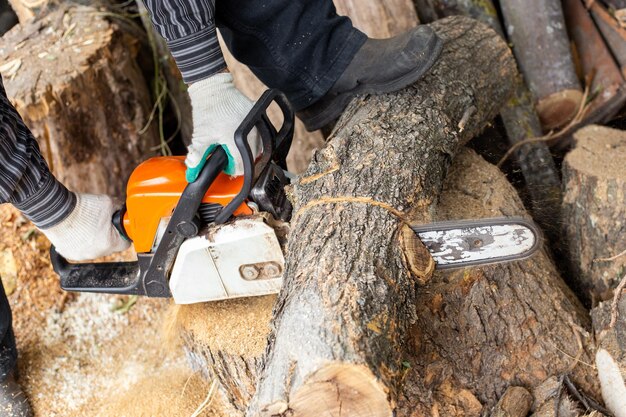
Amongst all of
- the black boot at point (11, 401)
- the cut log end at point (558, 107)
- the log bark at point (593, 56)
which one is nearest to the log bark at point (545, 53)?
the cut log end at point (558, 107)

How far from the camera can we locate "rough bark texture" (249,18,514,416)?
4.44ft

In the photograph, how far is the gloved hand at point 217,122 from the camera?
1840 mm

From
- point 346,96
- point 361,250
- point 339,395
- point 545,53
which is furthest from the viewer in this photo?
point 545,53

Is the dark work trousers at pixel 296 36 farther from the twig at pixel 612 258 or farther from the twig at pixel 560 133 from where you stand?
the twig at pixel 612 258

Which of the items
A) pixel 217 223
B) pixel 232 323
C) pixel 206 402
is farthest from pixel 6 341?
pixel 217 223

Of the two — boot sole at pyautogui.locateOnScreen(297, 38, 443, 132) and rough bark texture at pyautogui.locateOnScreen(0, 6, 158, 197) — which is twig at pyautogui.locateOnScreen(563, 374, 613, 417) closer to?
boot sole at pyautogui.locateOnScreen(297, 38, 443, 132)

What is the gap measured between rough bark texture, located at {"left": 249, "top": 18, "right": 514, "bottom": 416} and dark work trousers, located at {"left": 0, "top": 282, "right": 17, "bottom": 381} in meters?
1.11

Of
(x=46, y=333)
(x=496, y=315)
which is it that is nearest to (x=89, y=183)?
(x=46, y=333)

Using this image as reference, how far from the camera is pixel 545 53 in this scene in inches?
108

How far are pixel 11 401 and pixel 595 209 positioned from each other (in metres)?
2.00

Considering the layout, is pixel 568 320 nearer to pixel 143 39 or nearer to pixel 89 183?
pixel 89 183

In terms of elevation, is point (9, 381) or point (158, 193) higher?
point (158, 193)

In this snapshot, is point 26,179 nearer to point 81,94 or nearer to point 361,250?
point 81,94

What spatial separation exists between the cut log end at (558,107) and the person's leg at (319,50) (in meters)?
0.96
